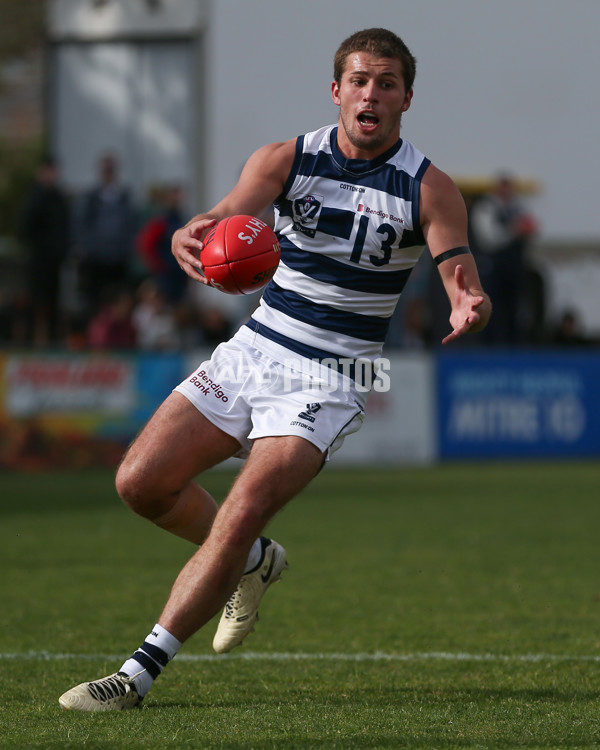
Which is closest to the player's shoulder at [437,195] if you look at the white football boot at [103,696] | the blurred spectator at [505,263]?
the white football boot at [103,696]

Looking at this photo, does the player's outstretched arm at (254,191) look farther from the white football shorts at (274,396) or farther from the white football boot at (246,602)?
the white football boot at (246,602)

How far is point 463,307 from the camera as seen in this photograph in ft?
17.8

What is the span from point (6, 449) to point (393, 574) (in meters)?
8.61

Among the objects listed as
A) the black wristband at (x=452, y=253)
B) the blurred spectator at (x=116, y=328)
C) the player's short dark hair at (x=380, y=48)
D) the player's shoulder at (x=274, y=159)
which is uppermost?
the player's short dark hair at (x=380, y=48)

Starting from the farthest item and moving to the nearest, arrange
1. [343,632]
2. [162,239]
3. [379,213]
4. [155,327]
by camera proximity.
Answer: [155,327]
[162,239]
[343,632]
[379,213]

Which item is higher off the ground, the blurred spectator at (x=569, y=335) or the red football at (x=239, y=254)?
the red football at (x=239, y=254)

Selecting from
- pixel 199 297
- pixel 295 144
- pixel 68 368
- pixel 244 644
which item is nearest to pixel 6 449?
pixel 68 368

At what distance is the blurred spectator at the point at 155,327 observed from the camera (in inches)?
684

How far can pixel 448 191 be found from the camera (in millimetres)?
5703

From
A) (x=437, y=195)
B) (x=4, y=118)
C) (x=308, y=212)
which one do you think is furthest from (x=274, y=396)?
(x=4, y=118)

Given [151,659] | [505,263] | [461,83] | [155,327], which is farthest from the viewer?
[461,83]

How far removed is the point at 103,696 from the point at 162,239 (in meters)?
11.9

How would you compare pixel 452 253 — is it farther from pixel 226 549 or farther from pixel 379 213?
pixel 226 549

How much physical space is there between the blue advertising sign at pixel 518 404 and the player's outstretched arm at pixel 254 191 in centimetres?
1242
